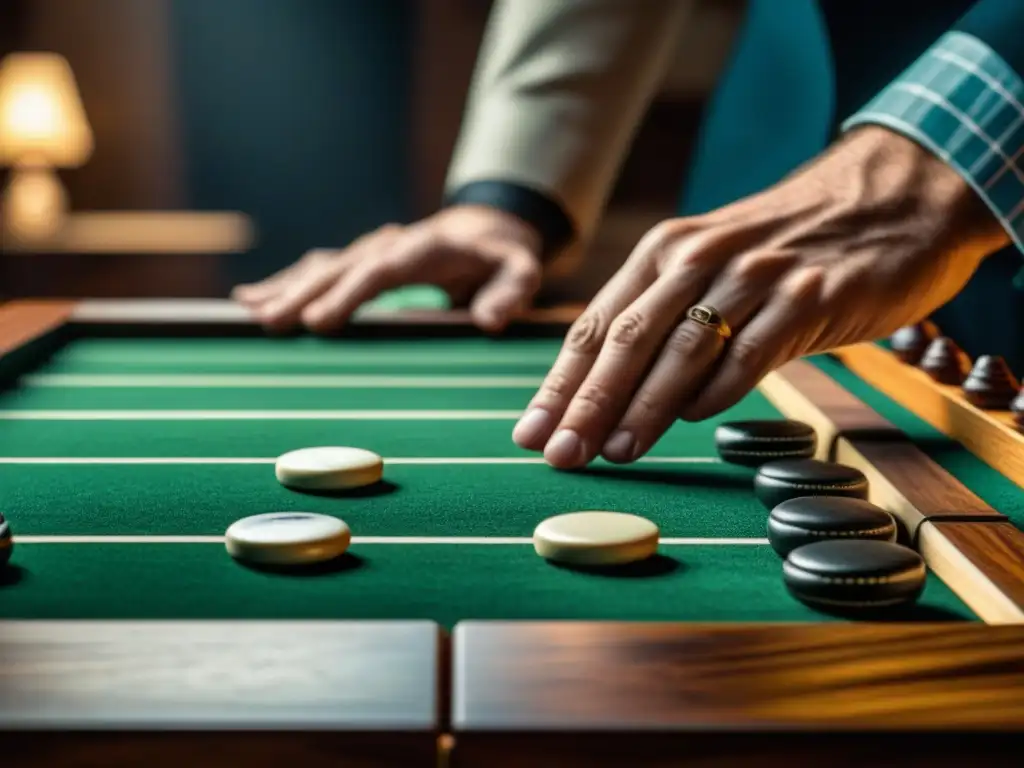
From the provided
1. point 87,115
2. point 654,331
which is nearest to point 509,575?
point 654,331

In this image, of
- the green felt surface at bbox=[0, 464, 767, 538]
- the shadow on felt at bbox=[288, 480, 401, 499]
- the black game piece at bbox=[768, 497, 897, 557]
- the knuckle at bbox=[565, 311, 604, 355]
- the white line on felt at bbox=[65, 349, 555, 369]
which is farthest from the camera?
the white line on felt at bbox=[65, 349, 555, 369]

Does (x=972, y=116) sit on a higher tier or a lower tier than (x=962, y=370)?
higher

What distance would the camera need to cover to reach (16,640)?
0.69 metres

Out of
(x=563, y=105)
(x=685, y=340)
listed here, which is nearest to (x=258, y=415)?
(x=685, y=340)

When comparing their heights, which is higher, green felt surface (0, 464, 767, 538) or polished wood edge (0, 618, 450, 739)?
polished wood edge (0, 618, 450, 739)

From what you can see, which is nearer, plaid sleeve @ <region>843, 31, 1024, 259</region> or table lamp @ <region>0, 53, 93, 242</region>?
plaid sleeve @ <region>843, 31, 1024, 259</region>

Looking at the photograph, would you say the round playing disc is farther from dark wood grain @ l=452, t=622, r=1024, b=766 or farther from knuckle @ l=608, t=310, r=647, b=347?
knuckle @ l=608, t=310, r=647, b=347

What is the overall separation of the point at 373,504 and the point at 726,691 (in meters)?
0.52

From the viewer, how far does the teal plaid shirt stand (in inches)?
58.6

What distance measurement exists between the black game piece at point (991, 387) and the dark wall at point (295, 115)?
16.4 feet

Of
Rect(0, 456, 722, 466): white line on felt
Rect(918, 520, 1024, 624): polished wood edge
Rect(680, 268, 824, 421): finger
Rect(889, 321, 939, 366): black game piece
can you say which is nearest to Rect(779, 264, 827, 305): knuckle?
Rect(680, 268, 824, 421): finger

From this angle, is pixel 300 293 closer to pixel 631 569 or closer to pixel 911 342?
pixel 911 342

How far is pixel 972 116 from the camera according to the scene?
1509 mm

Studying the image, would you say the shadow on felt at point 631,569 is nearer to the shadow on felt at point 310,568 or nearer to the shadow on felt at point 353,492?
the shadow on felt at point 310,568
